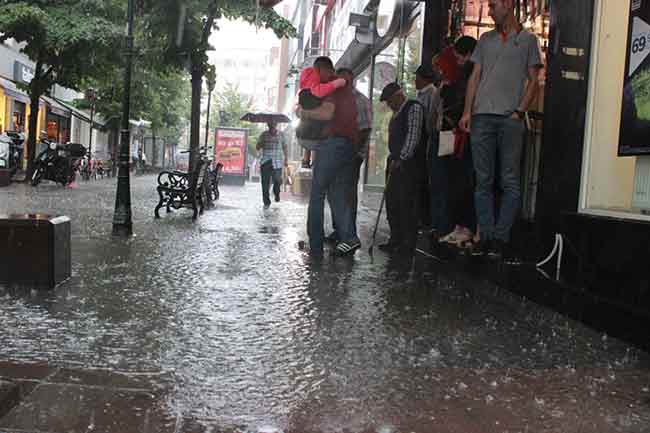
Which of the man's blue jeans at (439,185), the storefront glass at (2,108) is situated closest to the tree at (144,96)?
the storefront glass at (2,108)

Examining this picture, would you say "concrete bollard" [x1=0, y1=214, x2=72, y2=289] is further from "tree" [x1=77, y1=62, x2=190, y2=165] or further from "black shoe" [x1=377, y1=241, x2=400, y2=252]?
"tree" [x1=77, y1=62, x2=190, y2=165]

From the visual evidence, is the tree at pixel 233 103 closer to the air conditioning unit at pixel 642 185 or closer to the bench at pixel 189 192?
the bench at pixel 189 192

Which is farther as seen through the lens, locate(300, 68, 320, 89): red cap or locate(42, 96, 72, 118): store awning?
locate(42, 96, 72, 118): store awning

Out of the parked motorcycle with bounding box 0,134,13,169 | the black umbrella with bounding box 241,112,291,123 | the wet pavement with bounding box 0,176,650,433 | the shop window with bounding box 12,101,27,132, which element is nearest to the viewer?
the wet pavement with bounding box 0,176,650,433

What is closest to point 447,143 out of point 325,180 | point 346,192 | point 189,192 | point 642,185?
point 346,192

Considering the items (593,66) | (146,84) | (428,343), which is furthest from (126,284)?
(146,84)

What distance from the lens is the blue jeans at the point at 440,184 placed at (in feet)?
24.0

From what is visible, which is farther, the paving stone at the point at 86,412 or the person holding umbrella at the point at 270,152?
the person holding umbrella at the point at 270,152

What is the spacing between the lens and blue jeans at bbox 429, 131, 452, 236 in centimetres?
731

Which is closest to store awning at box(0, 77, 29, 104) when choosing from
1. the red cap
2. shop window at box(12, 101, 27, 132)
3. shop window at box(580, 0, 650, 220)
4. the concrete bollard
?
shop window at box(12, 101, 27, 132)

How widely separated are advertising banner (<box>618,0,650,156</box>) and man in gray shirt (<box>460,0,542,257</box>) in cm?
92

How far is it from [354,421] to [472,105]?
392 centimetres

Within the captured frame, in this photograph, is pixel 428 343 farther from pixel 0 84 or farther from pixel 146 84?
A: pixel 146 84

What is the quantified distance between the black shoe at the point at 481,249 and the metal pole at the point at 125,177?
157 inches
